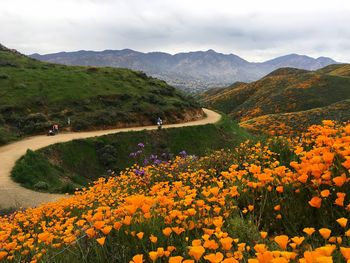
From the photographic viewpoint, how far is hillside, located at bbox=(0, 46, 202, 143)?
41625 millimetres

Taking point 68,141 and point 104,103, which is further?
point 104,103

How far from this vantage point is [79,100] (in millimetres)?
48375

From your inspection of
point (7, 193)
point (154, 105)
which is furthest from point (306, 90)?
point (7, 193)

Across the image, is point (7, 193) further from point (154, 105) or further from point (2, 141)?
point (154, 105)

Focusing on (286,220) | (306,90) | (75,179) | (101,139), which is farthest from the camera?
(306,90)

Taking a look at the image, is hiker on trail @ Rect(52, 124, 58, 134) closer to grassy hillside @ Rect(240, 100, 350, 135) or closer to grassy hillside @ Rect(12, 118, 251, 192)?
grassy hillside @ Rect(12, 118, 251, 192)

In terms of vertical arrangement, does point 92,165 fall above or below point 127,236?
below

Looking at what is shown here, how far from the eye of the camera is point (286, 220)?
4121 millimetres

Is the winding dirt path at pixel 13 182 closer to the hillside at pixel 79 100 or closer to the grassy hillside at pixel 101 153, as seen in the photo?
the grassy hillside at pixel 101 153

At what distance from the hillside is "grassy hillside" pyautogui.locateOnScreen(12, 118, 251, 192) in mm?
6412

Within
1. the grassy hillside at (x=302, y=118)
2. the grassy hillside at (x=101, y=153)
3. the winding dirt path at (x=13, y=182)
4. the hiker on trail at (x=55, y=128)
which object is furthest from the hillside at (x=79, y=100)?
the grassy hillside at (x=302, y=118)

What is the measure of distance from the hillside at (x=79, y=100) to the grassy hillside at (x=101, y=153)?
6412 mm

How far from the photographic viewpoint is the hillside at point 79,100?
41625 millimetres

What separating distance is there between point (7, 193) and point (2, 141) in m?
15.5
